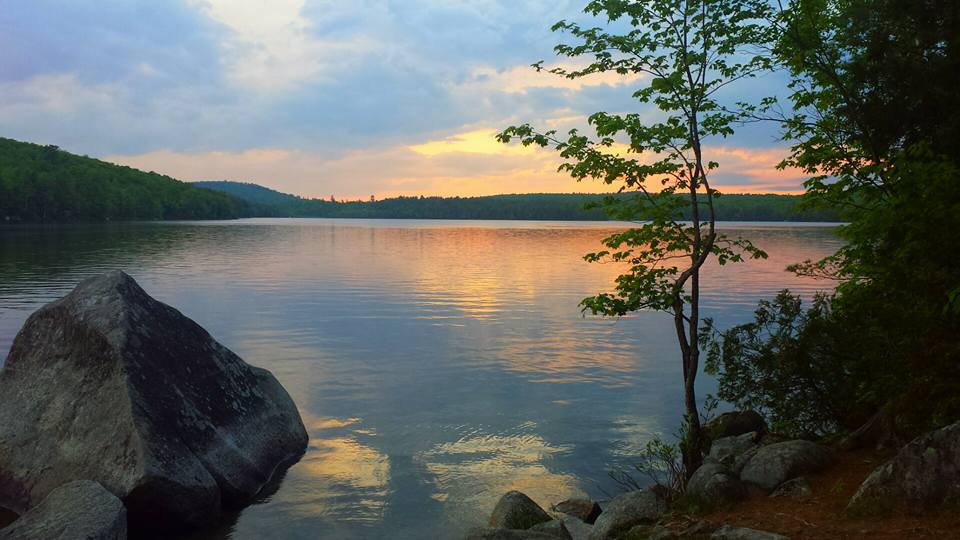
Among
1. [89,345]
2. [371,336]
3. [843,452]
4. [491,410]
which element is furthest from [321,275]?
[843,452]

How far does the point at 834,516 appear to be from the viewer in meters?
8.88

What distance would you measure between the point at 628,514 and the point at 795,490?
7.84 ft

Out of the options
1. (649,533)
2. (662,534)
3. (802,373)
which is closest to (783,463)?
(802,373)

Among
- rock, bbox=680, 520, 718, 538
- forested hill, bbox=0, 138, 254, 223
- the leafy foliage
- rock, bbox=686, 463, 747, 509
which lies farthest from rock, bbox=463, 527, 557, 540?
forested hill, bbox=0, 138, 254, 223

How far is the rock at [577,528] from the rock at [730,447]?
2.72 m

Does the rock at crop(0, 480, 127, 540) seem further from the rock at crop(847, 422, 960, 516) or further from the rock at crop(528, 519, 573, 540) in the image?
the rock at crop(847, 422, 960, 516)

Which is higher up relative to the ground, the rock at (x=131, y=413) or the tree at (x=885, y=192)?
the tree at (x=885, y=192)

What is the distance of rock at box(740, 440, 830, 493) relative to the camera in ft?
35.0

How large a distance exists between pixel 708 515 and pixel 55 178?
19117cm

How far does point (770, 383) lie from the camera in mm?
13133

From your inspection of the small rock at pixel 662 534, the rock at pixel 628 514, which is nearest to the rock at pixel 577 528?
the rock at pixel 628 514

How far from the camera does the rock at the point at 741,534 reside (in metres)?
7.97

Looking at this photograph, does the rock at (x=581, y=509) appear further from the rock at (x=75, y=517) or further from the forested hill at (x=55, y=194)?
the forested hill at (x=55, y=194)

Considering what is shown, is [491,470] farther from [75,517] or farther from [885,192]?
[885,192]
